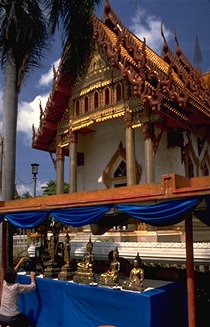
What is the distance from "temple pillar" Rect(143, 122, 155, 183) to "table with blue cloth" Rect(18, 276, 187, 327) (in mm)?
4577

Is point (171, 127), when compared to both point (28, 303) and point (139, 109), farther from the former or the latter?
point (28, 303)

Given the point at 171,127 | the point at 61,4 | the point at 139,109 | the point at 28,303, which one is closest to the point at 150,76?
the point at 139,109

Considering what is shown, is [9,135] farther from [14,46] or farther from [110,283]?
[110,283]

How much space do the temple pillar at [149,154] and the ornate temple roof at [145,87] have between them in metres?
0.49

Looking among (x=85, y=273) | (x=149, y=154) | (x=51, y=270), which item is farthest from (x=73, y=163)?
(x=85, y=273)

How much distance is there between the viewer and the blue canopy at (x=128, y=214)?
5.04m

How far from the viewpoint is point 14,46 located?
9.90 meters

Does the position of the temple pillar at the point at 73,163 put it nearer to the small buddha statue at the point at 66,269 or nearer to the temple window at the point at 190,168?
the temple window at the point at 190,168

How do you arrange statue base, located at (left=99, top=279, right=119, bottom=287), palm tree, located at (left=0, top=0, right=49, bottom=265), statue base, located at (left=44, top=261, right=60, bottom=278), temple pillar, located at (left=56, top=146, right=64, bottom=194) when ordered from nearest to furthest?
statue base, located at (left=99, top=279, right=119, bottom=287), statue base, located at (left=44, top=261, right=60, bottom=278), palm tree, located at (left=0, top=0, right=49, bottom=265), temple pillar, located at (left=56, top=146, right=64, bottom=194)

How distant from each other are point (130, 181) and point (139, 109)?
7.38 feet

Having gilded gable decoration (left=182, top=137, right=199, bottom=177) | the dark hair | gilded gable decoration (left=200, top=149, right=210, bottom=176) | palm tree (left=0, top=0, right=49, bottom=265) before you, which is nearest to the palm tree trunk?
palm tree (left=0, top=0, right=49, bottom=265)

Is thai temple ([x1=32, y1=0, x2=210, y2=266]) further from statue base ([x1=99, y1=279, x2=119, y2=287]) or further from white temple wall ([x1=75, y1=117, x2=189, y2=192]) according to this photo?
statue base ([x1=99, y1=279, x2=119, y2=287])

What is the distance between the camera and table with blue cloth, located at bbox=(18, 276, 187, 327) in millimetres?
5332

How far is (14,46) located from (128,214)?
6.32 m
